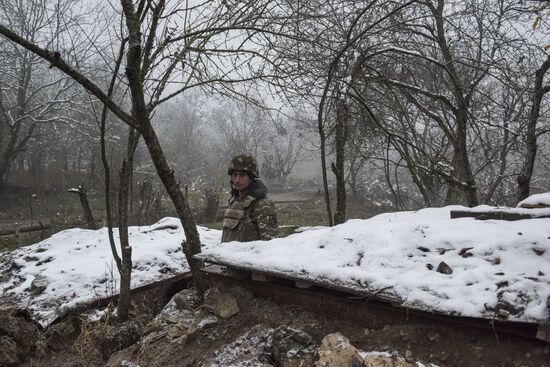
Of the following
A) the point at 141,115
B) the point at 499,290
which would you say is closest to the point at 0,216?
the point at 141,115

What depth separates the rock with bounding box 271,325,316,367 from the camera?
214cm

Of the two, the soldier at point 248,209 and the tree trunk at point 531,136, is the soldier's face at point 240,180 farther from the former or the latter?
the tree trunk at point 531,136

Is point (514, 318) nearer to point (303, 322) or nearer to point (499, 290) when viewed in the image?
point (499, 290)

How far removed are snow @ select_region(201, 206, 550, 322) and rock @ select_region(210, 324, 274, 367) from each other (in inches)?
16.0

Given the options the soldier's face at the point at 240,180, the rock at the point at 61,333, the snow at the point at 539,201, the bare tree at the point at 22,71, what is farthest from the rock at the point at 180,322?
the bare tree at the point at 22,71

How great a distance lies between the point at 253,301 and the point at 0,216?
1605cm

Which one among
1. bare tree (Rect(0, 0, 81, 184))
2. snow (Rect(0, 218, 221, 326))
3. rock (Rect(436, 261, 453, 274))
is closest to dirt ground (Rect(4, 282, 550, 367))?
rock (Rect(436, 261, 453, 274))

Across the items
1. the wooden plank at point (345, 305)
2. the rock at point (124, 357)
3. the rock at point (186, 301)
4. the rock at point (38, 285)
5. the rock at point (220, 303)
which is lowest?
the rock at point (124, 357)

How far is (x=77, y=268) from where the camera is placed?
5.07 meters

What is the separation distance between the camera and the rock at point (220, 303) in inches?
108

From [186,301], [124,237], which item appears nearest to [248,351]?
[186,301]

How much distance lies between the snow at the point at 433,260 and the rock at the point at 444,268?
0.09 ft

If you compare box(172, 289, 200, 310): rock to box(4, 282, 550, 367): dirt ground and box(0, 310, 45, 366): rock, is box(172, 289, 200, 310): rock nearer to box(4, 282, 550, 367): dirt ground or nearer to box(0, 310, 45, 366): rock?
box(4, 282, 550, 367): dirt ground

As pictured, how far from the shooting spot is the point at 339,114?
396 cm
